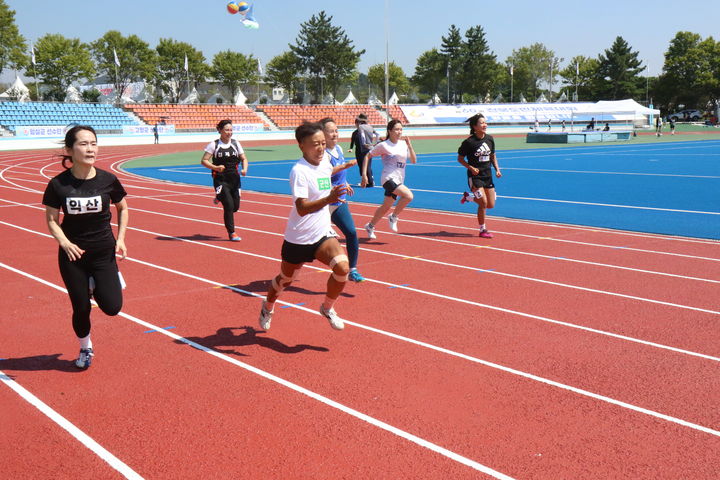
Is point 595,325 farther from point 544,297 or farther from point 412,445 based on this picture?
point 412,445

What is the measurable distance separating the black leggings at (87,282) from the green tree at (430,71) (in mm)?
117878

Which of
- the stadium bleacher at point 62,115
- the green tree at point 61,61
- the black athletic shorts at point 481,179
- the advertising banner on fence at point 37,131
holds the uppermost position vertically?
the green tree at point 61,61

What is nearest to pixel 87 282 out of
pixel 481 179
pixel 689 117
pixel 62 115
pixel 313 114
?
pixel 481 179

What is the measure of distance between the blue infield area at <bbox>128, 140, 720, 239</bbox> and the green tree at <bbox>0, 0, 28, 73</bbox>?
177ft

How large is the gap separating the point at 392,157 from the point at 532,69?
13116 cm

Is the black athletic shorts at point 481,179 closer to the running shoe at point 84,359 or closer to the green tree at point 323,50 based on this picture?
the running shoe at point 84,359

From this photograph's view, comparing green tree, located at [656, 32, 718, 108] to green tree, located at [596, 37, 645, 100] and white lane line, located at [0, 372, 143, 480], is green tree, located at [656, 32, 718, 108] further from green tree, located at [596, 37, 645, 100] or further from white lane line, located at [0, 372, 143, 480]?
white lane line, located at [0, 372, 143, 480]

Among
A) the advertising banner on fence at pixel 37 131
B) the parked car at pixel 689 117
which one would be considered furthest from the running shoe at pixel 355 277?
the parked car at pixel 689 117

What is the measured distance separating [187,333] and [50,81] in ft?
271

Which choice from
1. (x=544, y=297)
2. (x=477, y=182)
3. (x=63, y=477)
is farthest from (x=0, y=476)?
(x=477, y=182)

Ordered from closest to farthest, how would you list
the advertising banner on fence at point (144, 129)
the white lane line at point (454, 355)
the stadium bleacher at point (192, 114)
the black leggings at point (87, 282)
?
the white lane line at point (454, 355)
the black leggings at point (87, 282)
the advertising banner on fence at point (144, 129)
the stadium bleacher at point (192, 114)

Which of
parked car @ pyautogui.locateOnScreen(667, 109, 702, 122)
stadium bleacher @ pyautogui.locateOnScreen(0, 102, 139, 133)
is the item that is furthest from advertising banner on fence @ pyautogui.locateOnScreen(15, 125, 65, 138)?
parked car @ pyautogui.locateOnScreen(667, 109, 702, 122)

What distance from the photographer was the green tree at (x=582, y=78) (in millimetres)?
120250

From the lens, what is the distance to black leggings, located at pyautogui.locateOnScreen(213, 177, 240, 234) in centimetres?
1065
